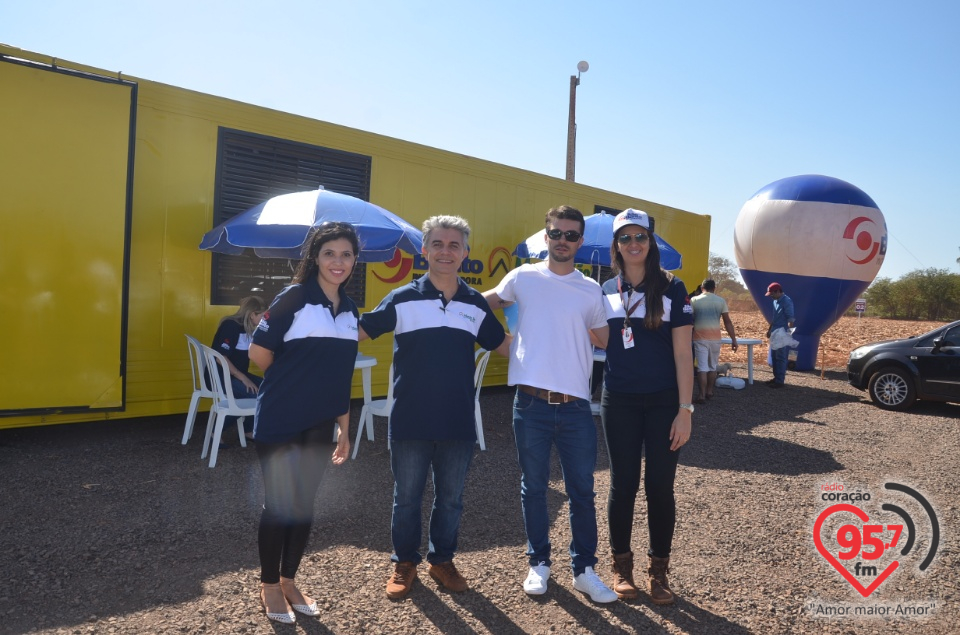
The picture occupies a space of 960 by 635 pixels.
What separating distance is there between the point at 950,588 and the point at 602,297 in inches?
92.4

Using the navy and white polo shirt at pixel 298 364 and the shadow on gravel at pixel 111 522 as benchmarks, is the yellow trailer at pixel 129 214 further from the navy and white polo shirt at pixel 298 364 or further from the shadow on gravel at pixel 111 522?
the navy and white polo shirt at pixel 298 364

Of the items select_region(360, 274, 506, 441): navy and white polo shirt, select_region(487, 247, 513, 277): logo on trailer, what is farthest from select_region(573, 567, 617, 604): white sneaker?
select_region(487, 247, 513, 277): logo on trailer

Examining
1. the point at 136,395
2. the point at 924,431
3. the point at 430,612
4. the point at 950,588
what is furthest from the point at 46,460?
the point at 924,431

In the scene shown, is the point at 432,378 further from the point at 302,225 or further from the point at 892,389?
the point at 892,389

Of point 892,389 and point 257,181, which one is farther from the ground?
point 257,181

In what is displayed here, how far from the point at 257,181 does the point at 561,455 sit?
4462 mm

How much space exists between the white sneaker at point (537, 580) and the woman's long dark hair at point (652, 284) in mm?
1229

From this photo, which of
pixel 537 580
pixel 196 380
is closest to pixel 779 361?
pixel 196 380

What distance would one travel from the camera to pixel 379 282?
24.5ft

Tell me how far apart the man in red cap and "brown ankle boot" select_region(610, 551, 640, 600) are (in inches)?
347

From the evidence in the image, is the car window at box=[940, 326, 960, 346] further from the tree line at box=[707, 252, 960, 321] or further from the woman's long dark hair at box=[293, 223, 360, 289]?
the tree line at box=[707, 252, 960, 321]

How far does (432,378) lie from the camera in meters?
3.01

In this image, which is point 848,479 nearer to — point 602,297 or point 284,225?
point 602,297

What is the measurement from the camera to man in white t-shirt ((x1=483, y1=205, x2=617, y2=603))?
10.1 feet
